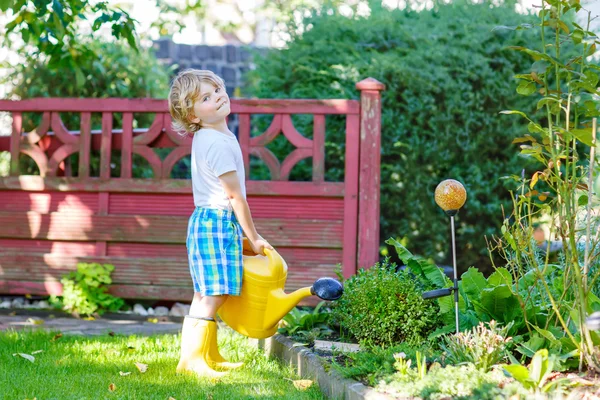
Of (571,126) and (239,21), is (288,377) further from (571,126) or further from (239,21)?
(239,21)

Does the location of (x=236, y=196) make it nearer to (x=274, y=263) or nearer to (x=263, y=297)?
(x=274, y=263)

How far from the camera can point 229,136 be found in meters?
3.57

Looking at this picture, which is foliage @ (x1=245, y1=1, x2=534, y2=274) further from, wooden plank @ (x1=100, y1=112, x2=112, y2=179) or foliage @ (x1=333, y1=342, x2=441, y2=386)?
foliage @ (x1=333, y1=342, x2=441, y2=386)

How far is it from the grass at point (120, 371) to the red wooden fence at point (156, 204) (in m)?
1.10

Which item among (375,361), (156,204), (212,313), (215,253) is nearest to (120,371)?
(212,313)

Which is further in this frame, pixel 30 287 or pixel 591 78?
pixel 30 287

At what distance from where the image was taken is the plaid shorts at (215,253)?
3.45 m

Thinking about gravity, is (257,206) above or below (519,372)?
above

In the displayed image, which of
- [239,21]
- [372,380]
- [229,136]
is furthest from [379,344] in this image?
[239,21]

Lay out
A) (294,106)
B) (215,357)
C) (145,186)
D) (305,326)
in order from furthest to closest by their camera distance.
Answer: (145,186) → (294,106) → (305,326) → (215,357)

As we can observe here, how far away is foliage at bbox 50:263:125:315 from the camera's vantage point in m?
5.36

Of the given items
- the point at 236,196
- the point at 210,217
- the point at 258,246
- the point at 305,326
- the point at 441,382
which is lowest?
the point at 305,326

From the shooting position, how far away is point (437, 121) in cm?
600

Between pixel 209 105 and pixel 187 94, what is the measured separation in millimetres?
118
